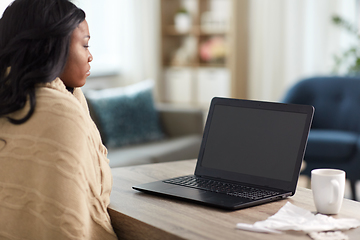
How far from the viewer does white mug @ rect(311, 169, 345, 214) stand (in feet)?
3.32

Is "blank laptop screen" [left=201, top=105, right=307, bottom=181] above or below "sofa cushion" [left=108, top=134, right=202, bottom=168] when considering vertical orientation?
above

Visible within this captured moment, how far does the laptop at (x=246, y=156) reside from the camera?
1156 millimetres

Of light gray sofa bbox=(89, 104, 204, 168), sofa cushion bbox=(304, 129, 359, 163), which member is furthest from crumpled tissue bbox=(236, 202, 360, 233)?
sofa cushion bbox=(304, 129, 359, 163)

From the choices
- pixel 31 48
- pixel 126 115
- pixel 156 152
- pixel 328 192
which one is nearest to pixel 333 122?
pixel 156 152

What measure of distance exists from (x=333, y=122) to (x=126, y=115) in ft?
4.85

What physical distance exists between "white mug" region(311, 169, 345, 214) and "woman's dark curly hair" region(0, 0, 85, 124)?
0.63m

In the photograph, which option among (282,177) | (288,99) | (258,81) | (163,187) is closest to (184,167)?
(163,187)

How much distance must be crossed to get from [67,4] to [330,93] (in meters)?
2.70

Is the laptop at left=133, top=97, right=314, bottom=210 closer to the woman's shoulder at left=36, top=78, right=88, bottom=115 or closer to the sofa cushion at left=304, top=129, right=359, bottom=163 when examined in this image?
the woman's shoulder at left=36, top=78, right=88, bottom=115

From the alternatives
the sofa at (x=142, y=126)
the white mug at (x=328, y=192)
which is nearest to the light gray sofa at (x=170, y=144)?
the sofa at (x=142, y=126)

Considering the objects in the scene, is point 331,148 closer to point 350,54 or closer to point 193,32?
point 350,54

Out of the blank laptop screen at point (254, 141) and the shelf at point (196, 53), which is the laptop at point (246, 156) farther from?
the shelf at point (196, 53)

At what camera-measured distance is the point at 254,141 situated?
1.27m

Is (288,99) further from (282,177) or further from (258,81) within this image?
(282,177)
